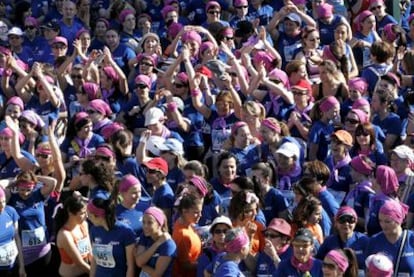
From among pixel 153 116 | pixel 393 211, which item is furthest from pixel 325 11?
pixel 393 211

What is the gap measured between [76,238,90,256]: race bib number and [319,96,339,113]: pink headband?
2778mm

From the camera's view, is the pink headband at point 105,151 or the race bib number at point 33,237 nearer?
the race bib number at point 33,237

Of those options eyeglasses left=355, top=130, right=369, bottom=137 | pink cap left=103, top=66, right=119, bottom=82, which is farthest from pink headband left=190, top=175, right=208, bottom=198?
pink cap left=103, top=66, right=119, bottom=82

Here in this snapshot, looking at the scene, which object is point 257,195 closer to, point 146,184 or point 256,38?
point 146,184

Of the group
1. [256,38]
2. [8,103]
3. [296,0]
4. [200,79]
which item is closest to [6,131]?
[8,103]

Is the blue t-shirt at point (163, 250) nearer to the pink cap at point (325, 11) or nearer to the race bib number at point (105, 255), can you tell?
the race bib number at point (105, 255)

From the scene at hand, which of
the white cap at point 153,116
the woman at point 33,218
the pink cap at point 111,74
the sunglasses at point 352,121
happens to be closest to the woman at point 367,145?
the sunglasses at point 352,121

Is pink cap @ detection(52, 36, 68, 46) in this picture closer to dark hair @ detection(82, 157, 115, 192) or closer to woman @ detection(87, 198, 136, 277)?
dark hair @ detection(82, 157, 115, 192)

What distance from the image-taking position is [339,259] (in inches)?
353

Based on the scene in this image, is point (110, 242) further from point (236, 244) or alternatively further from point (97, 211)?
point (236, 244)

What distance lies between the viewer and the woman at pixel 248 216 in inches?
387

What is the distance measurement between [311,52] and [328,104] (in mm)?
2161

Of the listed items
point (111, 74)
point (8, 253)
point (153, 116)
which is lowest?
point (111, 74)

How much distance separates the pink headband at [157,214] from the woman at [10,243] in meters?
1.48
